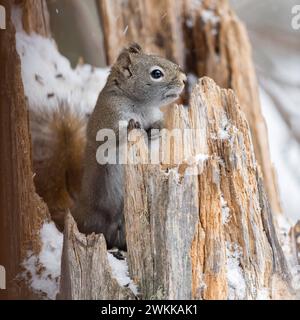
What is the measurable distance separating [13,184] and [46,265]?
17cm

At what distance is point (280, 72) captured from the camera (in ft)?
4.25

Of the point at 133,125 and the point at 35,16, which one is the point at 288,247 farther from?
the point at 35,16

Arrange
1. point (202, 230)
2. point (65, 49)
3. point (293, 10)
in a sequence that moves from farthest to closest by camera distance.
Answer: point (65, 49) < point (293, 10) < point (202, 230)

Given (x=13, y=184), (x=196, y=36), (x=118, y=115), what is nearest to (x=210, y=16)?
(x=196, y=36)

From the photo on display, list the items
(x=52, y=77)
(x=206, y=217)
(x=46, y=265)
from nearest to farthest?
1. (x=206, y=217)
2. (x=46, y=265)
3. (x=52, y=77)

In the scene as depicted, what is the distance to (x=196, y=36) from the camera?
1.37 meters

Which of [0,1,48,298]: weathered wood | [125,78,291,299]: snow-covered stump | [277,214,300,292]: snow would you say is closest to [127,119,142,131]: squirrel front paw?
[125,78,291,299]: snow-covered stump

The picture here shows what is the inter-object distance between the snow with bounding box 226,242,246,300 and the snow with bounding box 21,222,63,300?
324mm

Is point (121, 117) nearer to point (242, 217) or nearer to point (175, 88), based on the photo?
point (175, 88)

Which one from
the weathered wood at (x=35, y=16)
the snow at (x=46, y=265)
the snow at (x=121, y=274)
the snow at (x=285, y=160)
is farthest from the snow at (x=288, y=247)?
the weathered wood at (x=35, y=16)

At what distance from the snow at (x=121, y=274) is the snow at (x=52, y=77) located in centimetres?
38

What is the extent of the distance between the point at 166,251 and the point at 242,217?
153 millimetres

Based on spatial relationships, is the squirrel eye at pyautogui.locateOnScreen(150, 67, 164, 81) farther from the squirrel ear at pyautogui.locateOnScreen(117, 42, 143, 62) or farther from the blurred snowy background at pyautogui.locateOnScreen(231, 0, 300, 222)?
the blurred snowy background at pyautogui.locateOnScreen(231, 0, 300, 222)
